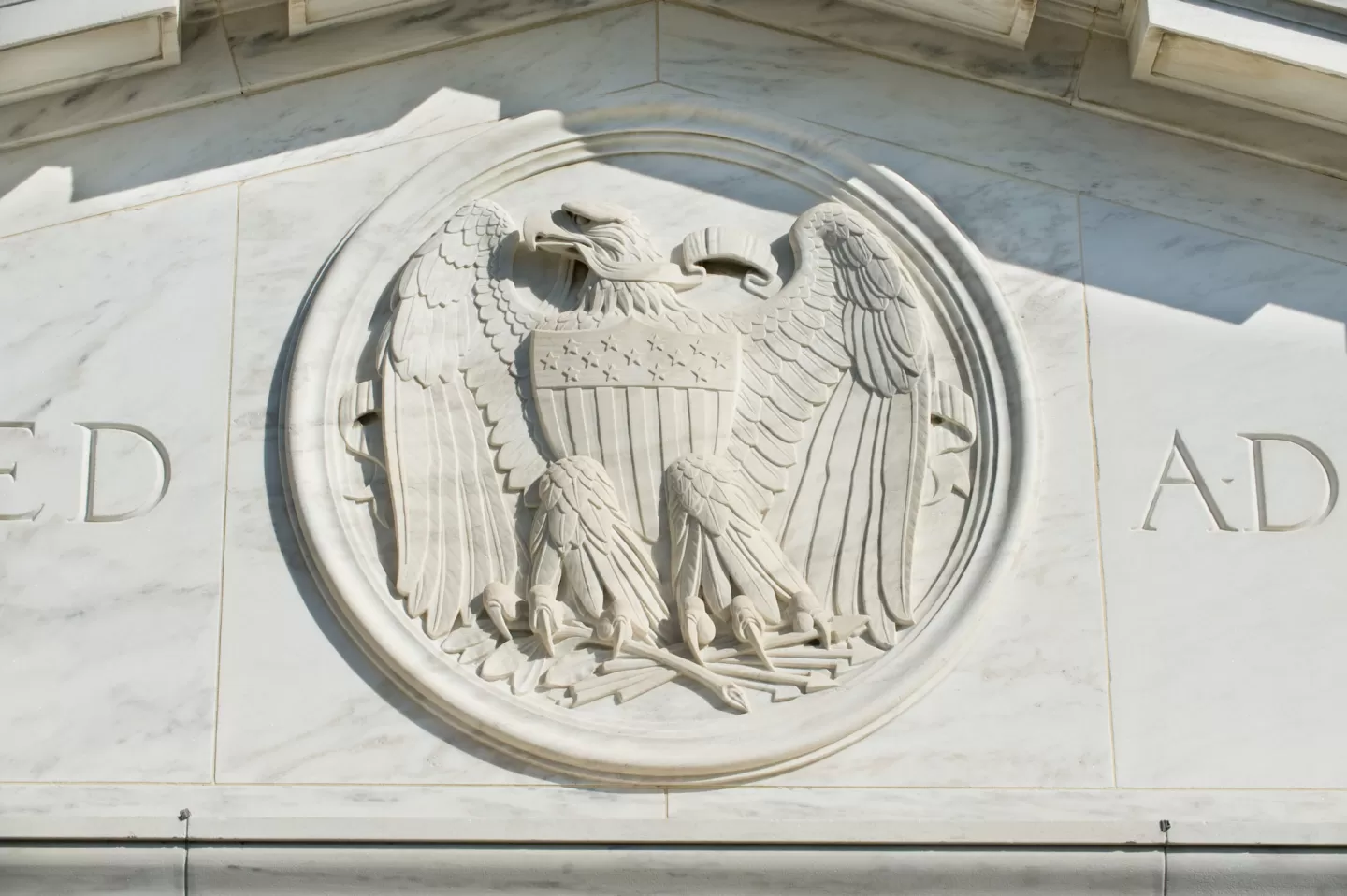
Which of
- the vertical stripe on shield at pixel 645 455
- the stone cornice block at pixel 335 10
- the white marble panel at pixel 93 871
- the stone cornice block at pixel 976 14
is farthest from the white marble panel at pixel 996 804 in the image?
the stone cornice block at pixel 335 10

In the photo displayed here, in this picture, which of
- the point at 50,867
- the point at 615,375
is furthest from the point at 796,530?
the point at 50,867

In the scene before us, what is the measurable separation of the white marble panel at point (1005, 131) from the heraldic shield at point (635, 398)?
1050 mm

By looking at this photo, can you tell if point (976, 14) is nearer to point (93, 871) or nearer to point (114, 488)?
point (114, 488)

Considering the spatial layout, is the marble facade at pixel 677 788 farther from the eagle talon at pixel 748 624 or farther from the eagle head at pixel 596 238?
the eagle talon at pixel 748 624

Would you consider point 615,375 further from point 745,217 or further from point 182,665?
point 182,665

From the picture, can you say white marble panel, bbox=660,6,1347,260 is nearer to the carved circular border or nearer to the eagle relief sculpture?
the carved circular border

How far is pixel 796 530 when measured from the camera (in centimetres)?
671

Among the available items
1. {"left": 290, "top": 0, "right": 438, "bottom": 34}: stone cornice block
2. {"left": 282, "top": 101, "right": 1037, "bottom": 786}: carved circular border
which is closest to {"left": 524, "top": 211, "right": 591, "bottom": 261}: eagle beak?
{"left": 282, "top": 101, "right": 1037, "bottom": 786}: carved circular border

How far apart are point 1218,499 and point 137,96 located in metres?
3.91

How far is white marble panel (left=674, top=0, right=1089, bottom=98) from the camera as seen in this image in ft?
23.8

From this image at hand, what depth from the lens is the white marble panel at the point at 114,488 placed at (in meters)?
6.58

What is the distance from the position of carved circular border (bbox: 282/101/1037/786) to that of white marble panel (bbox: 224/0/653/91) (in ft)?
1.33

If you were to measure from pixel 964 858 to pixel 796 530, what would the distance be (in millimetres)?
1182

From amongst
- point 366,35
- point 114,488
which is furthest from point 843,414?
point 114,488
